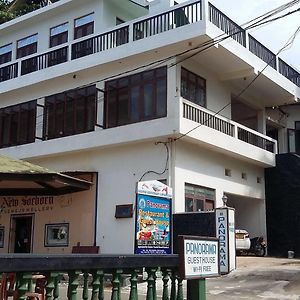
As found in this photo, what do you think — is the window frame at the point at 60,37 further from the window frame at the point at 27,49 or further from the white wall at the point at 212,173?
the white wall at the point at 212,173

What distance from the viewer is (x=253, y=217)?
788 inches

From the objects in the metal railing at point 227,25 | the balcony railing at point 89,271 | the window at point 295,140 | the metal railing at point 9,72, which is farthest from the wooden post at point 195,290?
the window at point 295,140

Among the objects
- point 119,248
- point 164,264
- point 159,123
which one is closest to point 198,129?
point 159,123

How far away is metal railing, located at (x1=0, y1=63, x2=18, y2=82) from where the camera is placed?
20109 millimetres

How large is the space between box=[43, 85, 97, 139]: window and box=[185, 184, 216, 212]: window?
4.04 meters

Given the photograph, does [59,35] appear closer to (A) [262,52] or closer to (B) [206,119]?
(B) [206,119]

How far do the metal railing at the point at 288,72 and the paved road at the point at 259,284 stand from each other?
8642 mm

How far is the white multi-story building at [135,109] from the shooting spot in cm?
1538

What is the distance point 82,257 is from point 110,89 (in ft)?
45.9

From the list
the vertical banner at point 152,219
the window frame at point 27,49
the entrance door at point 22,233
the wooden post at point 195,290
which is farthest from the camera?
the window frame at point 27,49

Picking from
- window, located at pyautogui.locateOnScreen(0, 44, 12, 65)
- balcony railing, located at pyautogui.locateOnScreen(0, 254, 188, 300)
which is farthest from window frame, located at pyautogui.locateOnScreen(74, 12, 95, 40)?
balcony railing, located at pyautogui.locateOnScreen(0, 254, 188, 300)

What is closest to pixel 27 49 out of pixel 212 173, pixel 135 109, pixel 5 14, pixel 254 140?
pixel 5 14

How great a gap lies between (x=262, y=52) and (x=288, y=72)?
9.33ft

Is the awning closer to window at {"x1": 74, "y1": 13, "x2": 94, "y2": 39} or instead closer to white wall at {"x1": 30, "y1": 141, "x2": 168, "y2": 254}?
white wall at {"x1": 30, "y1": 141, "x2": 168, "y2": 254}
